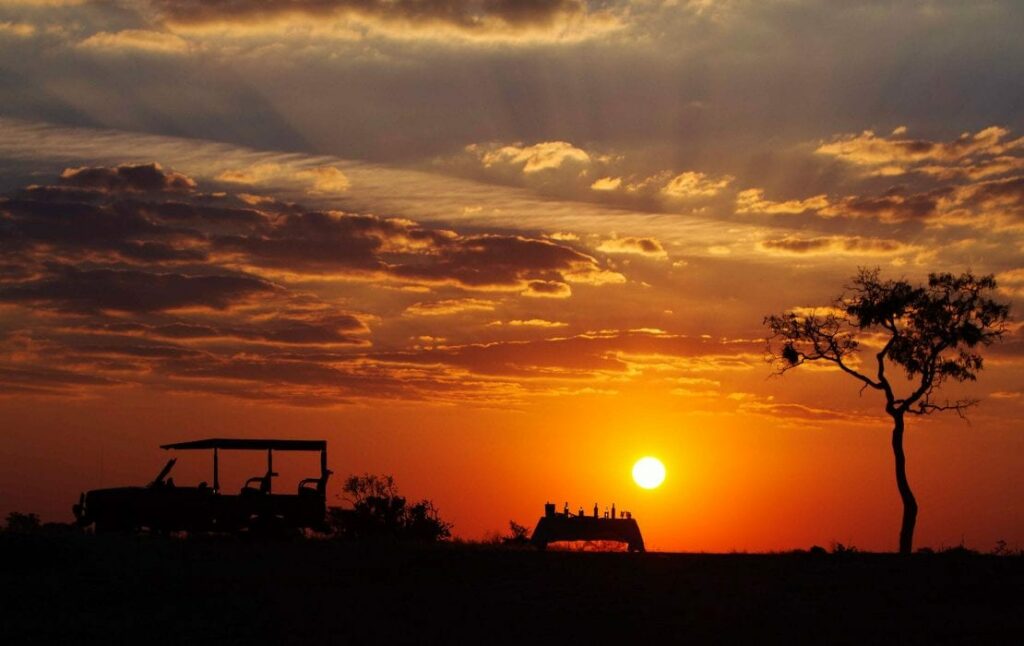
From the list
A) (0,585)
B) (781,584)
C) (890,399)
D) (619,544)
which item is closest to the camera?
(0,585)

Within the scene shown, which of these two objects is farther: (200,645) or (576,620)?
(576,620)

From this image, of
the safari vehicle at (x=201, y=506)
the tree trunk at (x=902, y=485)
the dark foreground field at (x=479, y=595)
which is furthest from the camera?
the tree trunk at (x=902, y=485)

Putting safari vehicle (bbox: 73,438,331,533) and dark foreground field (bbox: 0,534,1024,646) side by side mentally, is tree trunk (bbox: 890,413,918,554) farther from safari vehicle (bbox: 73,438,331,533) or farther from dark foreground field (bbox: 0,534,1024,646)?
safari vehicle (bbox: 73,438,331,533)

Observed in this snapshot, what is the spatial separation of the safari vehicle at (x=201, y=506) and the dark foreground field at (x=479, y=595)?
4.14 m

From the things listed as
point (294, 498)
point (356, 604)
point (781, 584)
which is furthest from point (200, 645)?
point (294, 498)

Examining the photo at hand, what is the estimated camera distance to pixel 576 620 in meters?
26.0

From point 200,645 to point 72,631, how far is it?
2656 millimetres

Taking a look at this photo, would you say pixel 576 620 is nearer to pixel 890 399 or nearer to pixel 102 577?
pixel 102 577

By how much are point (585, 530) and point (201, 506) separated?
14.5 metres

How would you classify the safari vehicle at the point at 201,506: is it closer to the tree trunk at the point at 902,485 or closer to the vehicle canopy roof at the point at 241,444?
the vehicle canopy roof at the point at 241,444

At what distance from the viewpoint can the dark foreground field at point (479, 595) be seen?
968 inches

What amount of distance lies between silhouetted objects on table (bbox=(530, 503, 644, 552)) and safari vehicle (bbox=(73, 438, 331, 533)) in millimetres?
9775

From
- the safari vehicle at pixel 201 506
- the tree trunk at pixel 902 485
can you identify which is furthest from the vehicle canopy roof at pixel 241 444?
the tree trunk at pixel 902 485

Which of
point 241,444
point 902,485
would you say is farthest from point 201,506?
point 902,485
